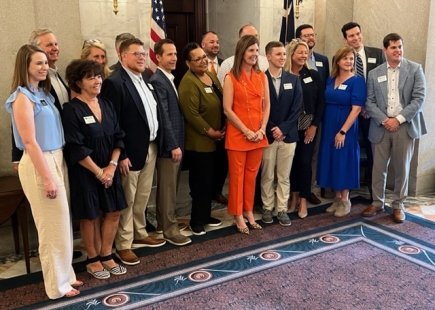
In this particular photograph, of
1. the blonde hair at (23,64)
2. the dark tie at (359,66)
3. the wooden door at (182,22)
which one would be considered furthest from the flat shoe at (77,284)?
the dark tie at (359,66)

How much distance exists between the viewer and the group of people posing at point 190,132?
2.79 m

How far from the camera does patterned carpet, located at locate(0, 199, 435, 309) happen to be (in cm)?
279

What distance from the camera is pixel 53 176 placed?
2.73 metres

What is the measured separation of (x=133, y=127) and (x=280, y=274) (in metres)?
1.49

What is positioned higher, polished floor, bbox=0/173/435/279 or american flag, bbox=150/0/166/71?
american flag, bbox=150/0/166/71

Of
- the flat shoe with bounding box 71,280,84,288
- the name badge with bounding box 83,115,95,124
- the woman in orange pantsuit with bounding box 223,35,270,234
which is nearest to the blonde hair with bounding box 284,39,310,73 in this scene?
the woman in orange pantsuit with bounding box 223,35,270,234

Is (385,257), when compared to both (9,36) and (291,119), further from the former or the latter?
(9,36)

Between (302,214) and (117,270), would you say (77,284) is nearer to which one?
(117,270)

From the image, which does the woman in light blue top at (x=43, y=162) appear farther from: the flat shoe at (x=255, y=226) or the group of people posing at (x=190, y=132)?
the flat shoe at (x=255, y=226)

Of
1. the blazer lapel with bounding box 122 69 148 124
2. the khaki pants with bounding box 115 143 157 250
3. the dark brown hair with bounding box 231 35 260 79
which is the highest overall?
the dark brown hair with bounding box 231 35 260 79

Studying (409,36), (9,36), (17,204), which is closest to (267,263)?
(17,204)

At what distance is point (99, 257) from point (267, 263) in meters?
1.23

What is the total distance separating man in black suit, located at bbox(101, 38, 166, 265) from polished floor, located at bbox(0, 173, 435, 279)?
1.49ft

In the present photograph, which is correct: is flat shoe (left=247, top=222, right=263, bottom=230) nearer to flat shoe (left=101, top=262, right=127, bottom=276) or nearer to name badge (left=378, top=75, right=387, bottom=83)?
flat shoe (left=101, top=262, right=127, bottom=276)
